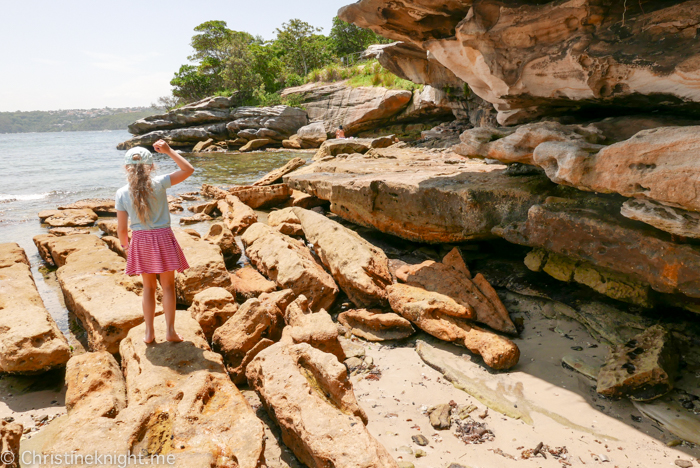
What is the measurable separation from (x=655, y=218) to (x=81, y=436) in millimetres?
4097

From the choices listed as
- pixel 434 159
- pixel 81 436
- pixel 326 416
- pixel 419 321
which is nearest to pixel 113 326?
pixel 81 436

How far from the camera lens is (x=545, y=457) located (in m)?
2.72

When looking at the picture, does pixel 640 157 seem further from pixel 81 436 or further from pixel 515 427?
pixel 81 436

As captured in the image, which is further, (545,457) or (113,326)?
(113,326)

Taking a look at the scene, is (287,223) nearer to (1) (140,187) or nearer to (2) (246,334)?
(2) (246,334)

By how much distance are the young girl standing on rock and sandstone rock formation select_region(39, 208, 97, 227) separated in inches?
308

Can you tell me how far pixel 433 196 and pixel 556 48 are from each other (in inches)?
81.3

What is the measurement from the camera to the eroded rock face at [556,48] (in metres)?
3.52

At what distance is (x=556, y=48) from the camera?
4293 millimetres

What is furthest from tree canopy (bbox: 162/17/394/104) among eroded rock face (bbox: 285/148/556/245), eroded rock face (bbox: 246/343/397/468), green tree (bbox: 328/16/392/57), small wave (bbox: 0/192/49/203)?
eroded rock face (bbox: 246/343/397/468)

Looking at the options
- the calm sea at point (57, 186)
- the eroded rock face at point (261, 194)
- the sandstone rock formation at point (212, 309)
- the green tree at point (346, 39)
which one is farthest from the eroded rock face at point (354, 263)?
the green tree at point (346, 39)

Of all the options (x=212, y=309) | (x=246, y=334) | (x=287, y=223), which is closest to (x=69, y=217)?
(x=287, y=223)

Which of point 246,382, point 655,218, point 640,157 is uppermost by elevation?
point 640,157

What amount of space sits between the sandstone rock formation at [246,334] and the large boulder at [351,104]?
21.9m
